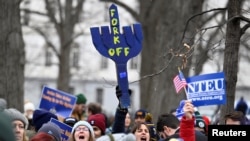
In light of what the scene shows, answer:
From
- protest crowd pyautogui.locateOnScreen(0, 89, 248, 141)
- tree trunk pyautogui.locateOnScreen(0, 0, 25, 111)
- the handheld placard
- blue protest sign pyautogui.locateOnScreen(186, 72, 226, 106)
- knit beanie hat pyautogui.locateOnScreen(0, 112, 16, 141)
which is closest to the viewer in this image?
knit beanie hat pyautogui.locateOnScreen(0, 112, 16, 141)

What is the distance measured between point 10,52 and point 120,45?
5.24m

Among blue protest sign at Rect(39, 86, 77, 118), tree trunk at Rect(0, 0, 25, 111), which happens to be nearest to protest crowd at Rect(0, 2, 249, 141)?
blue protest sign at Rect(39, 86, 77, 118)

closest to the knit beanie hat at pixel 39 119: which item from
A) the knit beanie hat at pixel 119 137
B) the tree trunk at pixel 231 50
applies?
the knit beanie hat at pixel 119 137

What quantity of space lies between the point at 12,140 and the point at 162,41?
14694 mm

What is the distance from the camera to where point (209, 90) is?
31.3 ft

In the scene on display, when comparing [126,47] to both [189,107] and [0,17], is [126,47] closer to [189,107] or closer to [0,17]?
[189,107]

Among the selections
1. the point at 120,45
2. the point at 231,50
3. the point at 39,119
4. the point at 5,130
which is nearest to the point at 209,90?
the point at 231,50

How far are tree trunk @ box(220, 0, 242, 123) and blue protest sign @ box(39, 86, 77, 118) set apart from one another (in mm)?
3478

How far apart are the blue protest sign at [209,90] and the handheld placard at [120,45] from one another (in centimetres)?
102

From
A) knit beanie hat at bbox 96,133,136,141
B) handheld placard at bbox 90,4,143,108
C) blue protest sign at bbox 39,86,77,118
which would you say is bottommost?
knit beanie hat at bbox 96,133,136,141

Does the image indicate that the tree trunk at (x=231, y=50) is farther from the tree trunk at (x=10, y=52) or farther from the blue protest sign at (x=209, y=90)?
the tree trunk at (x=10, y=52)

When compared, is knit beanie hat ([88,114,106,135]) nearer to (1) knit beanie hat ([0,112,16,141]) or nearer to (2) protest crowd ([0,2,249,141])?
(2) protest crowd ([0,2,249,141])

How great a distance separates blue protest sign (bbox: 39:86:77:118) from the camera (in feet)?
43.9

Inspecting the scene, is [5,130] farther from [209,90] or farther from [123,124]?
[209,90]
